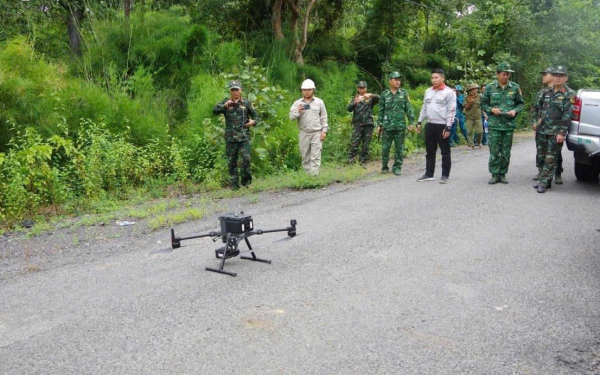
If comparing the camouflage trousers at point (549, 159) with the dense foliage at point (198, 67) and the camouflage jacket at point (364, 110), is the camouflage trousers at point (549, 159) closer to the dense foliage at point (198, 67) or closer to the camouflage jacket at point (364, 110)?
the camouflage jacket at point (364, 110)

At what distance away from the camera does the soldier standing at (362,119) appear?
1340 cm

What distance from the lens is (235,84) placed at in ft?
35.7

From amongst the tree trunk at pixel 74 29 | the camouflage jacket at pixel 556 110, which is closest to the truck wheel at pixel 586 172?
the camouflage jacket at pixel 556 110

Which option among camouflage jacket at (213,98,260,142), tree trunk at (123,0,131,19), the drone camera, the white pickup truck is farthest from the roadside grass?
tree trunk at (123,0,131,19)

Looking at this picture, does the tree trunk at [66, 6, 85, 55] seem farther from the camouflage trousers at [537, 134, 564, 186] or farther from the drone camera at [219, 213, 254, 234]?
the drone camera at [219, 213, 254, 234]

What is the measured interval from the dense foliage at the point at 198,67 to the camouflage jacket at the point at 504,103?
178 inches

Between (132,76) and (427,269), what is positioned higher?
(132,76)

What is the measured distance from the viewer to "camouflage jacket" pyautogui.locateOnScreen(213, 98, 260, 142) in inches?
432

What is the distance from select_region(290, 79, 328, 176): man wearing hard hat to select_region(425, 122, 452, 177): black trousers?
1.99m

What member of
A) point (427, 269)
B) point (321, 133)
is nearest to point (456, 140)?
point (321, 133)

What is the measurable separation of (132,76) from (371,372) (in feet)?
46.4

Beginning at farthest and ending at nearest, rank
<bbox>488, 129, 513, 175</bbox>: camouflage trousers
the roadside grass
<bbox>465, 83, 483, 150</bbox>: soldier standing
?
<bbox>465, 83, 483, 150</bbox>: soldier standing, <bbox>488, 129, 513, 175</bbox>: camouflage trousers, the roadside grass

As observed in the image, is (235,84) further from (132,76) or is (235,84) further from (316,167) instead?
(132,76)

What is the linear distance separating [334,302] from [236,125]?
6.40m
